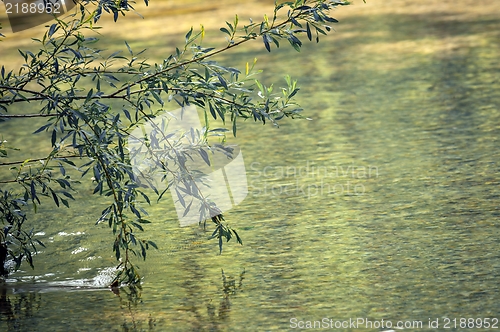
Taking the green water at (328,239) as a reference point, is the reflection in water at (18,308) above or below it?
above

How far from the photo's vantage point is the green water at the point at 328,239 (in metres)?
3.68

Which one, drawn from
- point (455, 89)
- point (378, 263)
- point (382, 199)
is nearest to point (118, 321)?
point (378, 263)

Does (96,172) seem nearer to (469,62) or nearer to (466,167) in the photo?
(466,167)

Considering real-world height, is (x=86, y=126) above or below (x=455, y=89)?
above

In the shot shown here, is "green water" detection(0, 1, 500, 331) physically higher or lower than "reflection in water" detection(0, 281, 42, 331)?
lower

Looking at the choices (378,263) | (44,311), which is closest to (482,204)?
(378,263)

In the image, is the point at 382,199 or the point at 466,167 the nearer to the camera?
the point at 382,199

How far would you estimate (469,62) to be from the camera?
9.14 m

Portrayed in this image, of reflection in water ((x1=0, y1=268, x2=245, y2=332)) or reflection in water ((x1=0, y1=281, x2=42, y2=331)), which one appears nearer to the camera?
reflection in water ((x1=0, y1=268, x2=245, y2=332))

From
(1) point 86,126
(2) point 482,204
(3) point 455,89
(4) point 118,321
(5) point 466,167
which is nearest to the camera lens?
(4) point 118,321

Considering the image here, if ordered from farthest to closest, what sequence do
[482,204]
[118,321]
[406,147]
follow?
1. [406,147]
2. [482,204]
3. [118,321]

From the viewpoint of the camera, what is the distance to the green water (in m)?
3.68

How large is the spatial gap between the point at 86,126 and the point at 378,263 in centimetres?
148

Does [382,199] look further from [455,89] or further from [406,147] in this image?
[455,89]
